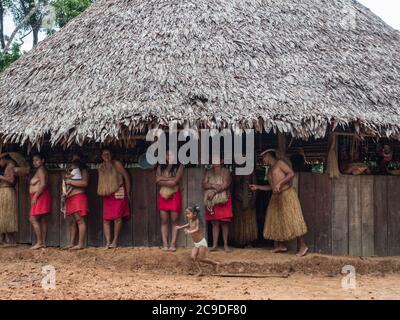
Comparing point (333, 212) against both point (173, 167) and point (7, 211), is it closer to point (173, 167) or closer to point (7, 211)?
point (173, 167)

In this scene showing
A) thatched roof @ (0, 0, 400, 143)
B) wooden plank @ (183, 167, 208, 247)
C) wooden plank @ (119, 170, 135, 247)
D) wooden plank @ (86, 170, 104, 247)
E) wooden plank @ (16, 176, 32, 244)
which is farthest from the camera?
wooden plank @ (16, 176, 32, 244)

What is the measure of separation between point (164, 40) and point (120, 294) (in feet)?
14.1

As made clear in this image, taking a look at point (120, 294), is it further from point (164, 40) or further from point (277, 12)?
point (277, 12)

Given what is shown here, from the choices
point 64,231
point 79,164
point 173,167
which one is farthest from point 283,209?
point 64,231

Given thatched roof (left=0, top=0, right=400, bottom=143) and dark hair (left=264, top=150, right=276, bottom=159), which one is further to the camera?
dark hair (left=264, top=150, right=276, bottom=159)

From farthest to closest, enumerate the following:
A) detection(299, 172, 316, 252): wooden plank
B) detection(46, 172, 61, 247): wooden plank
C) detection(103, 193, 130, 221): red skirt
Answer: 1. detection(46, 172, 61, 247): wooden plank
2. detection(103, 193, 130, 221): red skirt
3. detection(299, 172, 316, 252): wooden plank

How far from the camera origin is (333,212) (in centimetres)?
861

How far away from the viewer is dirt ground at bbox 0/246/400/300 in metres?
6.57

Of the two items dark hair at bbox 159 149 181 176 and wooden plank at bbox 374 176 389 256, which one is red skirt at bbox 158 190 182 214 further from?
wooden plank at bbox 374 176 389 256

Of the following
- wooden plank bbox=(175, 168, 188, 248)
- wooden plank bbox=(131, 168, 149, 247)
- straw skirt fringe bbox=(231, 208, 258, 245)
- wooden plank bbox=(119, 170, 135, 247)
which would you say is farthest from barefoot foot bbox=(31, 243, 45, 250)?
straw skirt fringe bbox=(231, 208, 258, 245)

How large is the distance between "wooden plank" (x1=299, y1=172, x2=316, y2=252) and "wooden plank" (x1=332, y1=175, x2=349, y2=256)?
0.99 ft

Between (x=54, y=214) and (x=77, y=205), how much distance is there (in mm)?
814

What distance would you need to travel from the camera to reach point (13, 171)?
9562mm

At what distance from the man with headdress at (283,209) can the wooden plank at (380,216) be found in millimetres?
1131
